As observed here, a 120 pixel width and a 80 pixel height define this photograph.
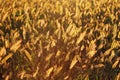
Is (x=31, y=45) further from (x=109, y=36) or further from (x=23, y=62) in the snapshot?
(x=109, y=36)

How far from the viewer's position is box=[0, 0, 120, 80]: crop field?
1.80 m

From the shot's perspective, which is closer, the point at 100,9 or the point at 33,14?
the point at 33,14

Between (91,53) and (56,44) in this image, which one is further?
(56,44)

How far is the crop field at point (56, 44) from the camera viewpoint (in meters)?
1.80

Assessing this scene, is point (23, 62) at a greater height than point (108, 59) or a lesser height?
greater

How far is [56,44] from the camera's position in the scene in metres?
2.07

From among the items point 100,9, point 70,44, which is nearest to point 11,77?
point 70,44

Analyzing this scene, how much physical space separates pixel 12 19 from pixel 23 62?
75 centimetres

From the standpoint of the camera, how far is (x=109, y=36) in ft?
8.02

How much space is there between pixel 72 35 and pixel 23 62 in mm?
385

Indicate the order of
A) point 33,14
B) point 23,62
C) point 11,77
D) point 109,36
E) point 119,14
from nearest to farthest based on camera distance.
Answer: point 11,77 → point 23,62 → point 109,36 → point 33,14 → point 119,14

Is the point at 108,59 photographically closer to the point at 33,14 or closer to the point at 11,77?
the point at 11,77

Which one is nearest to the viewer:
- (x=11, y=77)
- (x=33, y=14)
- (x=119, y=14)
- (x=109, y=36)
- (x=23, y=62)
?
(x=11, y=77)

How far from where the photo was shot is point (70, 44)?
204 cm
